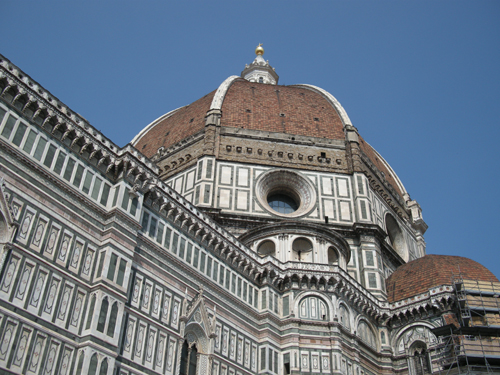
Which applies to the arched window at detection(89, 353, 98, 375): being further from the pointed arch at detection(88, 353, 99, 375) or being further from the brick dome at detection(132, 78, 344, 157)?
the brick dome at detection(132, 78, 344, 157)

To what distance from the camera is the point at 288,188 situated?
3816 centimetres

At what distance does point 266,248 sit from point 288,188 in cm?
802

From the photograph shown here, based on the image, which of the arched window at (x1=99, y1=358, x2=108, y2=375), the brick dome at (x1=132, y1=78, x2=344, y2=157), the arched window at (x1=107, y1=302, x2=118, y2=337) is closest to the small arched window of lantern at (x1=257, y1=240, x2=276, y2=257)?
the brick dome at (x1=132, y1=78, x2=344, y2=157)

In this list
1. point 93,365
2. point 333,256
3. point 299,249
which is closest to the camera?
point 93,365

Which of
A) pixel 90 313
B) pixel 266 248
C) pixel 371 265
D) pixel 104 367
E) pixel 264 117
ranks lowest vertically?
pixel 104 367

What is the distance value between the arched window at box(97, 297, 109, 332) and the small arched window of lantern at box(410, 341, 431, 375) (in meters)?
17.7

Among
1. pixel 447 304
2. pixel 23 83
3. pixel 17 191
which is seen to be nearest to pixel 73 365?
pixel 17 191

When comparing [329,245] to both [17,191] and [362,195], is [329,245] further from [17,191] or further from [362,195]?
[17,191]

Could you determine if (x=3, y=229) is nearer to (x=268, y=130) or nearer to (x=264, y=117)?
(x=268, y=130)

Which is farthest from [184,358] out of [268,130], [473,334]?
[268,130]

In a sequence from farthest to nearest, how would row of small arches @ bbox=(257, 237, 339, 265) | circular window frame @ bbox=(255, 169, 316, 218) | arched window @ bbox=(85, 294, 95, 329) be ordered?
circular window frame @ bbox=(255, 169, 316, 218) → row of small arches @ bbox=(257, 237, 339, 265) → arched window @ bbox=(85, 294, 95, 329)

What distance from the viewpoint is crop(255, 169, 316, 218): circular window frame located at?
3638 centimetres

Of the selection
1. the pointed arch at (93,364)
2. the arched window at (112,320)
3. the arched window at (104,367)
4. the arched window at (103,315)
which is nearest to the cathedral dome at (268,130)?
the arched window at (112,320)

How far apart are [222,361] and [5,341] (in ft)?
32.6
